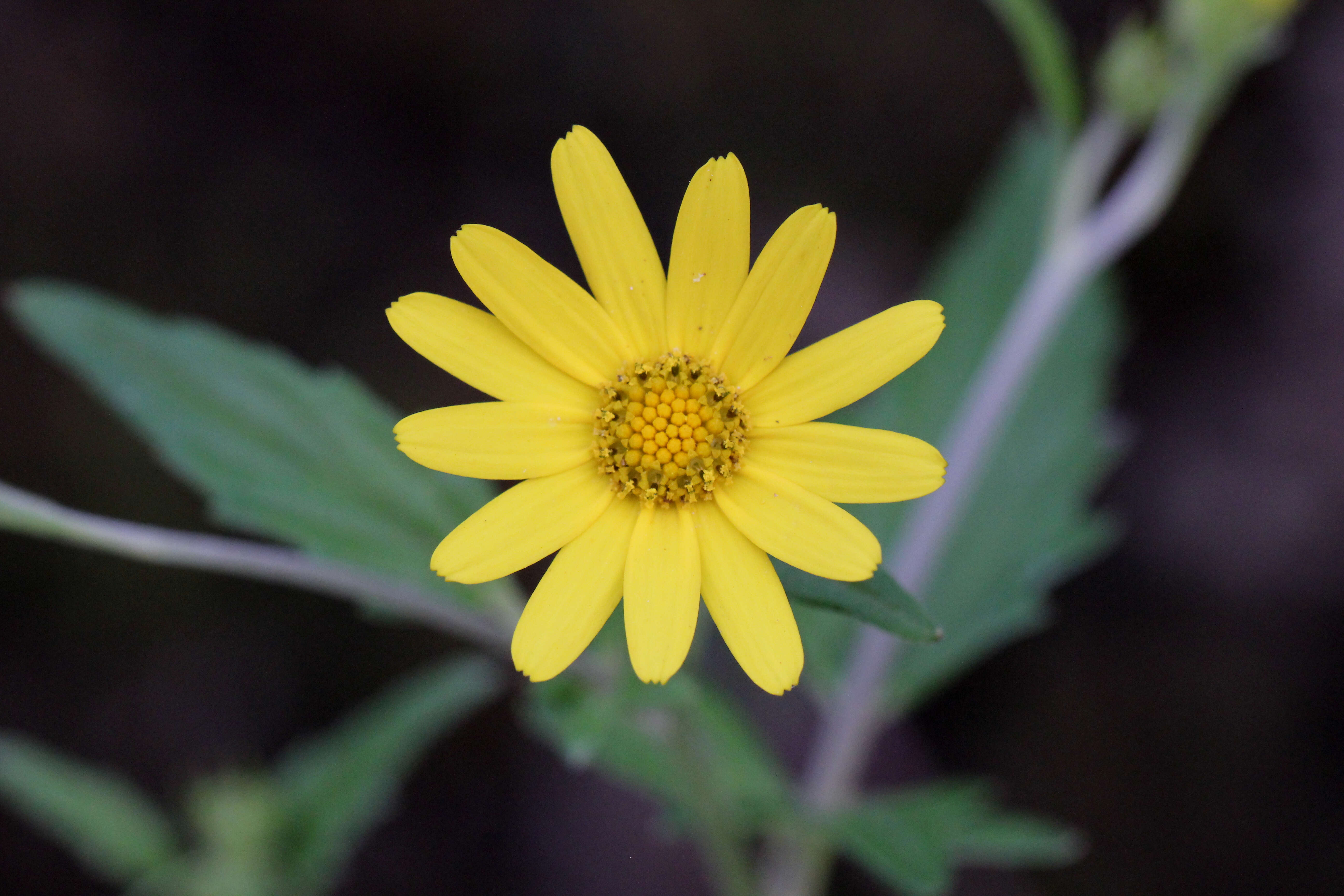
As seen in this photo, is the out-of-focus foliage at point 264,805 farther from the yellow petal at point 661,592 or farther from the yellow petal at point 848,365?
the yellow petal at point 848,365

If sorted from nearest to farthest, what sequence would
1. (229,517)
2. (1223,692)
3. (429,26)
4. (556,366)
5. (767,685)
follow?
(767,685), (556,366), (229,517), (1223,692), (429,26)

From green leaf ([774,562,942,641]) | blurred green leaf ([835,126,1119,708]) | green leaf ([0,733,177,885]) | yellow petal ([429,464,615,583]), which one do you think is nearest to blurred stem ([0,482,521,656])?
yellow petal ([429,464,615,583])

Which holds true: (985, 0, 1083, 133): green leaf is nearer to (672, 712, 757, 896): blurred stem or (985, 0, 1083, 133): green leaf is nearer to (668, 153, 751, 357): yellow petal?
(668, 153, 751, 357): yellow petal

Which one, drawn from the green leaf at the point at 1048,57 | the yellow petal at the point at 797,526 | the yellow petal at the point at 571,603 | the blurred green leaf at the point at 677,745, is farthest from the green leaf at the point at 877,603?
the green leaf at the point at 1048,57

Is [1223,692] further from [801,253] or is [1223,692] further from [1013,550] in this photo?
[801,253]

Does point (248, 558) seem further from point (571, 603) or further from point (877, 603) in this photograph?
point (877, 603)

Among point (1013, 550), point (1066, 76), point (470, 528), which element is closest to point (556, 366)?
point (470, 528)
